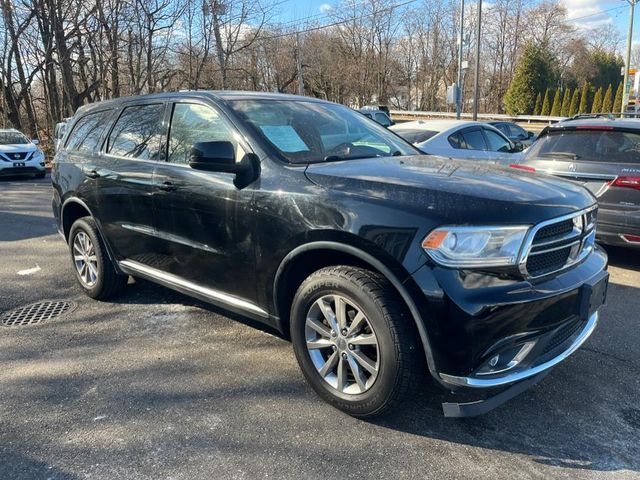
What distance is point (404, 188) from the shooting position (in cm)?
273

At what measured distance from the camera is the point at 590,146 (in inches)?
224

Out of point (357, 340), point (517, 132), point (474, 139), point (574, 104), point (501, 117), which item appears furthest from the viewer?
point (574, 104)

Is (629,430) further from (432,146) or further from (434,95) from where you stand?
(434,95)

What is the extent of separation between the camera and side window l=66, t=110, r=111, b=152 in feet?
15.5

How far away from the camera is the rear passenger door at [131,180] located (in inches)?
157

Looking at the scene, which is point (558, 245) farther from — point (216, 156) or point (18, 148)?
point (18, 148)

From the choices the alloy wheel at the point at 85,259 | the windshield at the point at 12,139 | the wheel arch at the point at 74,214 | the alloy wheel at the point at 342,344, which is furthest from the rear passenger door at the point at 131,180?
the windshield at the point at 12,139

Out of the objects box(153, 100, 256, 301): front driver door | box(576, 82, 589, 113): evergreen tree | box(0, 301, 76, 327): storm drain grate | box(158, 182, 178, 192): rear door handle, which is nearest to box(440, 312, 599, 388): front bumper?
box(153, 100, 256, 301): front driver door

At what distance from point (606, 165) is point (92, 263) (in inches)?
203

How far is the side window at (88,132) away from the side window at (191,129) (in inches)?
45.1

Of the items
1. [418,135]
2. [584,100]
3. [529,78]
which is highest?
[529,78]

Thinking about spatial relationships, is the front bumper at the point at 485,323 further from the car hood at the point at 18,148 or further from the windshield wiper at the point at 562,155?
the car hood at the point at 18,148

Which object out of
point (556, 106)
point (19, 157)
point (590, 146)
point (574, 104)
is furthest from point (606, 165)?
point (574, 104)

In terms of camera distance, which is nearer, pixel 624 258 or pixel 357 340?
pixel 357 340
